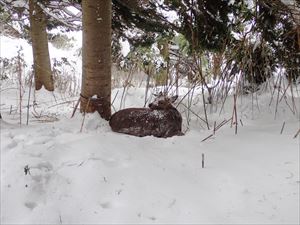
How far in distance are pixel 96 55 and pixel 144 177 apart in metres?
1.29

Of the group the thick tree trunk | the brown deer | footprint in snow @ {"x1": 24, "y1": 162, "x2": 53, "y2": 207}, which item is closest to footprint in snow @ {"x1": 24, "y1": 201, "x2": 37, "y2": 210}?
footprint in snow @ {"x1": 24, "y1": 162, "x2": 53, "y2": 207}

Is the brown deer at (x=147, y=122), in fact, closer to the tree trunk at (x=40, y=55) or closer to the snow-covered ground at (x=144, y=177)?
the snow-covered ground at (x=144, y=177)

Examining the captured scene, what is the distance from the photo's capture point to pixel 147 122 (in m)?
3.04

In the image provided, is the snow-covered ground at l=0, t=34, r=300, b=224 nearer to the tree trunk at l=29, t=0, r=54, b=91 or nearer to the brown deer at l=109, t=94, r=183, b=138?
the brown deer at l=109, t=94, r=183, b=138

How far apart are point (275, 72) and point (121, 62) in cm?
289

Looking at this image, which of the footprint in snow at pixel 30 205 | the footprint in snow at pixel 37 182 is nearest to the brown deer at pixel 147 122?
the footprint in snow at pixel 37 182

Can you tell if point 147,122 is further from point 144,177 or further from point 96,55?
point 144,177

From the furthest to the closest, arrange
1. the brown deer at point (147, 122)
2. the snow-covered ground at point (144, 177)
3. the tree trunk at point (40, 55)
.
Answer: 1. the tree trunk at point (40, 55)
2. the brown deer at point (147, 122)
3. the snow-covered ground at point (144, 177)

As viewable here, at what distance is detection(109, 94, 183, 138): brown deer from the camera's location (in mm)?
3010

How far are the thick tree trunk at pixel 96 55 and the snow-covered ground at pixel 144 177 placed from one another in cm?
33

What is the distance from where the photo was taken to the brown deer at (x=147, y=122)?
3.01 metres

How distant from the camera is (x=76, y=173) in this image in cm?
213

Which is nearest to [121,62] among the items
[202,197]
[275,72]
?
[275,72]

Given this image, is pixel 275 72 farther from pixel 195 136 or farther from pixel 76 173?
pixel 76 173
